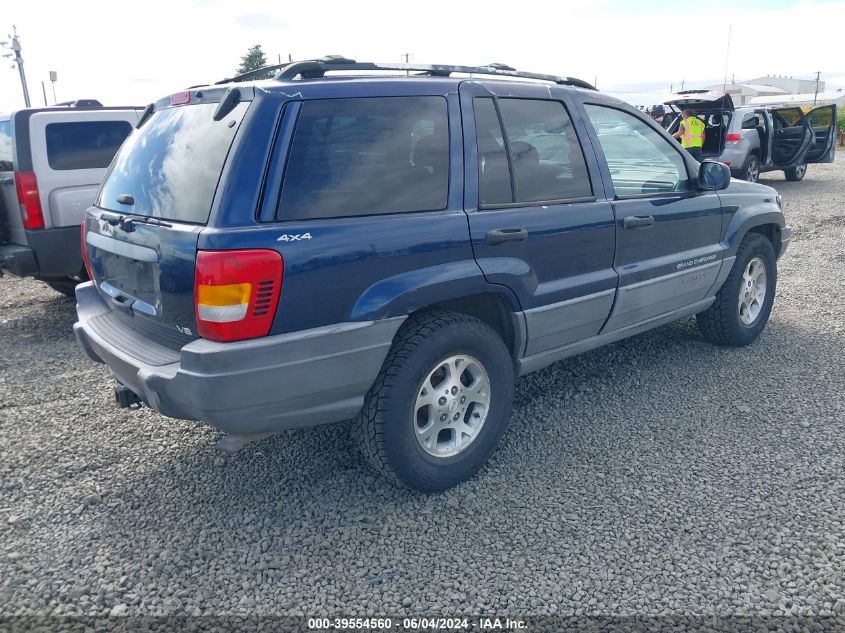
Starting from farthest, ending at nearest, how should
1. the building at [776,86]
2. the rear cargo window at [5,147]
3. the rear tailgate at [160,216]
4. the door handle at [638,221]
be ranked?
the building at [776,86] → the rear cargo window at [5,147] → the door handle at [638,221] → the rear tailgate at [160,216]

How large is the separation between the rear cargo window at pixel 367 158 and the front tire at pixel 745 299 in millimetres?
2738

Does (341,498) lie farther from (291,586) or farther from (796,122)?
(796,122)

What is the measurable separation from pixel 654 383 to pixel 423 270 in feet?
7.31

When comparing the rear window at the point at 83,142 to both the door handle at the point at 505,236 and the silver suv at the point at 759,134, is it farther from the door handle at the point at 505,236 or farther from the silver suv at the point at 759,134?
the silver suv at the point at 759,134

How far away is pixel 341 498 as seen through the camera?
3236 millimetres

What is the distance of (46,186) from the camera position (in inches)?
229

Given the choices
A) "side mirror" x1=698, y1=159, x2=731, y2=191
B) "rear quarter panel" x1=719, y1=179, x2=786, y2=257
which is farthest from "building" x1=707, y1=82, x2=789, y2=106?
"side mirror" x1=698, y1=159, x2=731, y2=191

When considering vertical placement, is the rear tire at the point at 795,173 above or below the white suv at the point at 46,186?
below

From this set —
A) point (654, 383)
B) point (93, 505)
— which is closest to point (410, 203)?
Answer: point (93, 505)

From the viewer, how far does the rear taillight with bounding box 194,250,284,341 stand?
2.53 meters

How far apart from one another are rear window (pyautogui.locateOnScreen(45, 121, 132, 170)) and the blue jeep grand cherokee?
2.99 meters

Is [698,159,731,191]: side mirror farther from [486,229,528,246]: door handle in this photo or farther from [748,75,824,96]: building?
[748,75,824,96]: building

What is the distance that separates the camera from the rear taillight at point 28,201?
5.72 metres

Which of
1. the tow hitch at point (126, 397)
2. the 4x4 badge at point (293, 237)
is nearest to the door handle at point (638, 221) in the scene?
the 4x4 badge at point (293, 237)
